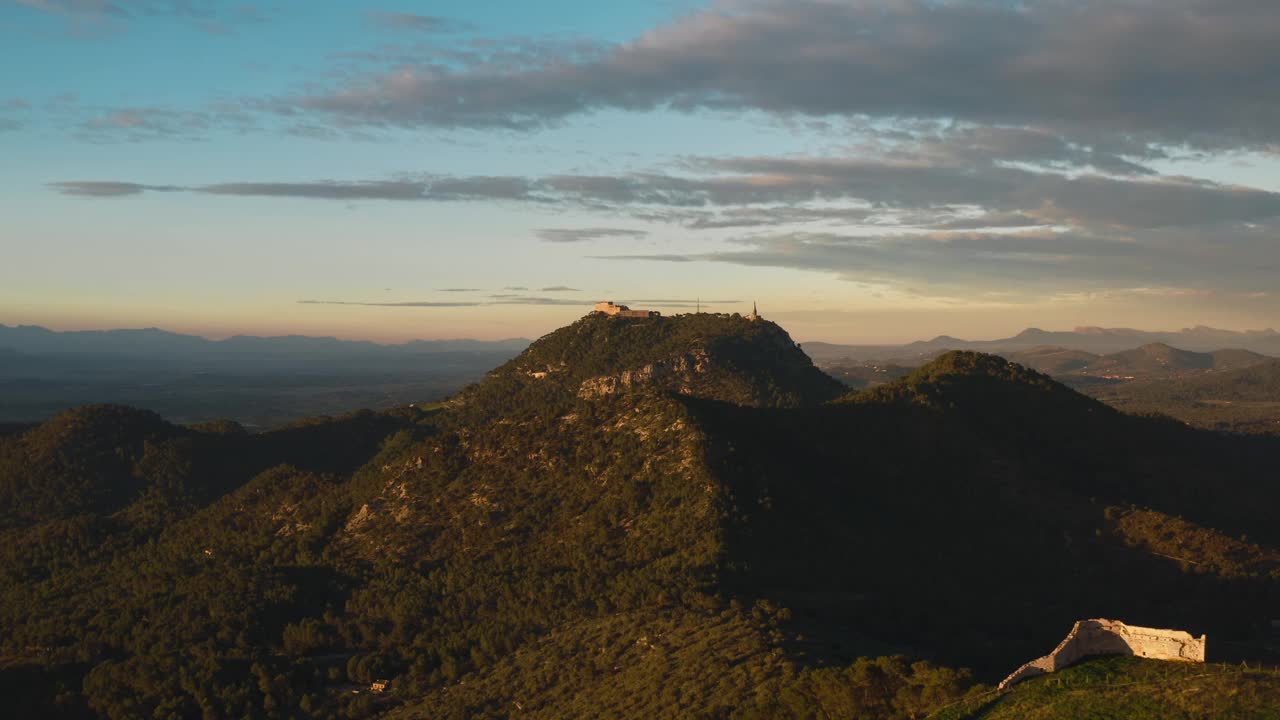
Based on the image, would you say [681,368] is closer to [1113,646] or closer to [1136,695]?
[1113,646]

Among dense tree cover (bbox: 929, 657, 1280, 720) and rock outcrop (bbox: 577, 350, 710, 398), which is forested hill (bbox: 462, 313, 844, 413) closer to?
rock outcrop (bbox: 577, 350, 710, 398)

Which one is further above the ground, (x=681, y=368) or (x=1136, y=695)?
(x=681, y=368)

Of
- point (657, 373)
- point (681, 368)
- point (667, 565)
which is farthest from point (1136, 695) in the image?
point (657, 373)

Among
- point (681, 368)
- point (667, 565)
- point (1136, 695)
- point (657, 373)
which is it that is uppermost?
point (681, 368)

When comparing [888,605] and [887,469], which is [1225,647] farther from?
[887,469]

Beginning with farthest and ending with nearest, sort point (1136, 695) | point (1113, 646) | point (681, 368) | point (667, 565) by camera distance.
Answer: point (681, 368) < point (667, 565) < point (1113, 646) < point (1136, 695)

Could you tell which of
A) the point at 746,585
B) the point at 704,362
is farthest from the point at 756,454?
the point at 704,362

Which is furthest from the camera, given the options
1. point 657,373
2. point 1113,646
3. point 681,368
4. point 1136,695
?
point 657,373
